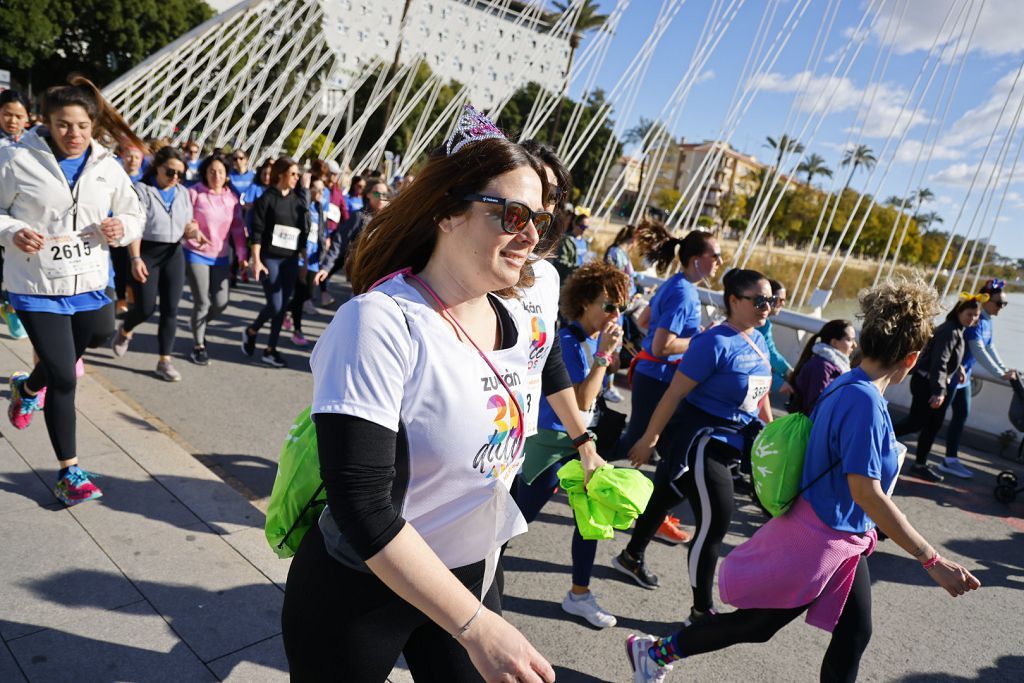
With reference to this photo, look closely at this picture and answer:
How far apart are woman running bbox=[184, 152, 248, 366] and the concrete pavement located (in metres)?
1.33

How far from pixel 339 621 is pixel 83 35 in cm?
5210

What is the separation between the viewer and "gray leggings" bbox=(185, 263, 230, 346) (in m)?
6.05

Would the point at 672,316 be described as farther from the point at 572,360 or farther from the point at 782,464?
the point at 782,464

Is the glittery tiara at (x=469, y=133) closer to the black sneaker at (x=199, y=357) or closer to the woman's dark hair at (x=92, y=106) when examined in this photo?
the woman's dark hair at (x=92, y=106)

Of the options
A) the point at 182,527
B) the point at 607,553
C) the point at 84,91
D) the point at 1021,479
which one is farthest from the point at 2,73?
the point at 1021,479

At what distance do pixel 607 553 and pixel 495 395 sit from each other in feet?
9.15

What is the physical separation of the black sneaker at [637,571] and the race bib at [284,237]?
4.39 metres

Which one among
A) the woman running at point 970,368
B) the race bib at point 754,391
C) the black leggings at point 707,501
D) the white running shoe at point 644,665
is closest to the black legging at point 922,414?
the woman running at point 970,368

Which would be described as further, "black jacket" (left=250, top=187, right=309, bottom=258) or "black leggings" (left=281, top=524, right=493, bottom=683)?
"black jacket" (left=250, top=187, right=309, bottom=258)

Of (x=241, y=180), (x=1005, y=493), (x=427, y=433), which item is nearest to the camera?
(x=427, y=433)

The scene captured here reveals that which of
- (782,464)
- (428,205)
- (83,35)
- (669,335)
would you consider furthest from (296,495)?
(83,35)

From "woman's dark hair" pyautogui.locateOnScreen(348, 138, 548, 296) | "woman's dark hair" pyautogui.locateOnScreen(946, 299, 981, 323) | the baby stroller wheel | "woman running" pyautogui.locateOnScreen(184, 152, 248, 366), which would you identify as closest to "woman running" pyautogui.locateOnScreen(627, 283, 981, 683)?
"woman's dark hair" pyautogui.locateOnScreen(348, 138, 548, 296)

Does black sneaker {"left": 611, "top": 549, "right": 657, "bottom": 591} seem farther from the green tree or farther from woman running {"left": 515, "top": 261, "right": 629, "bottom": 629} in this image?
the green tree

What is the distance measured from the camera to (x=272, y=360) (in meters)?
6.64
